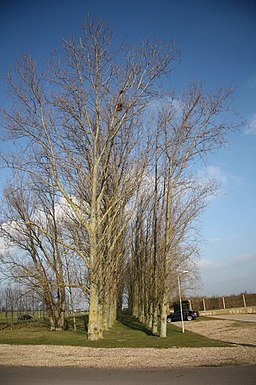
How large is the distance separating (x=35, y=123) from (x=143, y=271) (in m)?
16.6

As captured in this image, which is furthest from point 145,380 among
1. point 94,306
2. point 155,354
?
point 94,306

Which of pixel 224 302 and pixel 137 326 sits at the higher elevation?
pixel 224 302

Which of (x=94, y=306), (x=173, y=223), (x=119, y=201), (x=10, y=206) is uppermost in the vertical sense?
(x=10, y=206)

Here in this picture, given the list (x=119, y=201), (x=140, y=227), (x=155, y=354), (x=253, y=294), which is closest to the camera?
(x=155, y=354)

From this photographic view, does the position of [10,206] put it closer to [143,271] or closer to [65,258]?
[65,258]

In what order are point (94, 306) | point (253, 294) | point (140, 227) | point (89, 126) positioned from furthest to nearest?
point (253, 294) < point (140, 227) < point (89, 126) < point (94, 306)

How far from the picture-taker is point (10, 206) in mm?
27062

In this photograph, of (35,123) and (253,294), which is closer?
(35,123)

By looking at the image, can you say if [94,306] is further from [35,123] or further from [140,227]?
[140,227]

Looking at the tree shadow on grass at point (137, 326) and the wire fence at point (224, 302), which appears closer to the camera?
the tree shadow on grass at point (137, 326)

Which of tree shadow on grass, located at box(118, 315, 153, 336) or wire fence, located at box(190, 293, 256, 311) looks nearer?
tree shadow on grass, located at box(118, 315, 153, 336)

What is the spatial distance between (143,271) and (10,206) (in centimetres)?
1185

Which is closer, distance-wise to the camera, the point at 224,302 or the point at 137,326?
the point at 137,326

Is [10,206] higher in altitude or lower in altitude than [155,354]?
higher
